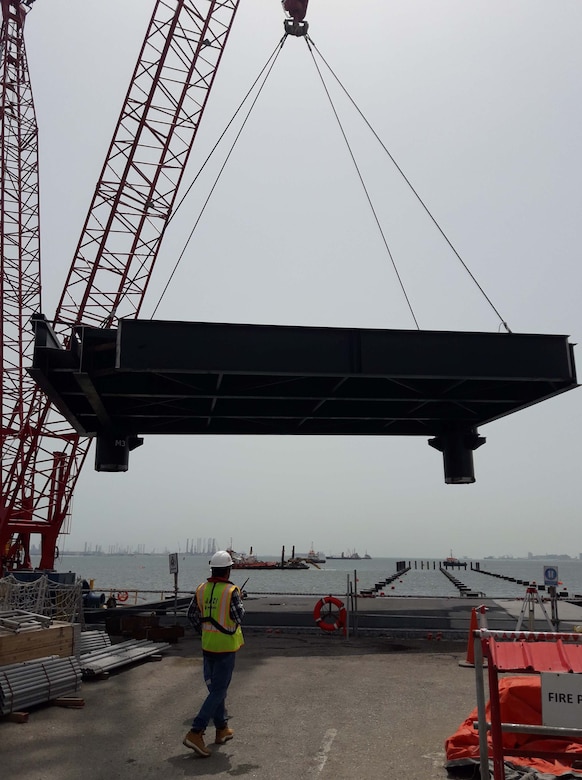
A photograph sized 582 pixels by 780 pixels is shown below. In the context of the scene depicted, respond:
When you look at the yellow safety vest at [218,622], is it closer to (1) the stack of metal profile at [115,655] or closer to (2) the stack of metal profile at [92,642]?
(1) the stack of metal profile at [115,655]

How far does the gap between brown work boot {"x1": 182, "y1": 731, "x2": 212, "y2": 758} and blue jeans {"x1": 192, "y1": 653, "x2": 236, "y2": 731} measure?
63 mm

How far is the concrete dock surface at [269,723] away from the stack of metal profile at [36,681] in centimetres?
23

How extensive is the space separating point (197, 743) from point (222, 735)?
0.64 metres

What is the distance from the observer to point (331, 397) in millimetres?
17859

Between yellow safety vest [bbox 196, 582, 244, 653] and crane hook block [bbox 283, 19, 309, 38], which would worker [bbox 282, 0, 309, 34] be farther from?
yellow safety vest [bbox 196, 582, 244, 653]

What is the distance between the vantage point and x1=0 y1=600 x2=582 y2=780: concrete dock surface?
22.3 feet

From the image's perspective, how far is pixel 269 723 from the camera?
8508mm

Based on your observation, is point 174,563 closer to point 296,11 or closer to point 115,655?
point 115,655

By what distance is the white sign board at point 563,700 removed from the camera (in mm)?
5105

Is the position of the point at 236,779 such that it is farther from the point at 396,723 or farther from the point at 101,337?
the point at 101,337

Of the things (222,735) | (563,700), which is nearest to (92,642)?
(222,735)

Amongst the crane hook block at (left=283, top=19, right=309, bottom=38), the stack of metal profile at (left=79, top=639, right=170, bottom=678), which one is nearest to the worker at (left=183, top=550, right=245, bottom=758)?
the stack of metal profile at (left=79, top=639, right=170, bottom=678)

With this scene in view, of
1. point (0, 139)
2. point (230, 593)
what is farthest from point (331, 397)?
point (0, 139)

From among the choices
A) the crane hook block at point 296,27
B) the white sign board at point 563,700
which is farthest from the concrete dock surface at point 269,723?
the crane hook block at point 296,27
